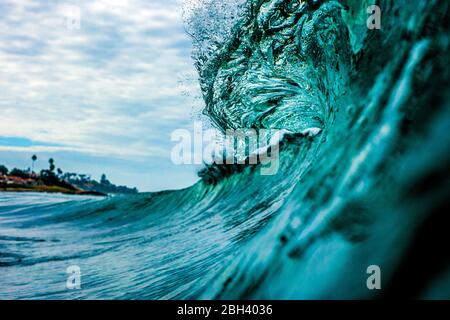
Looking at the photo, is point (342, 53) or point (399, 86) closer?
point (399, 86)

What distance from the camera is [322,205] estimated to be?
1.40m

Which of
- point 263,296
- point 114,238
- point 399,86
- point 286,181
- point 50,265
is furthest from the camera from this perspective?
point 114,238

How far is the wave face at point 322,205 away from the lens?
44.4 inches

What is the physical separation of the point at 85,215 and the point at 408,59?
31.9 feet

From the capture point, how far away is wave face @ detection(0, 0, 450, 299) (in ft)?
3.70

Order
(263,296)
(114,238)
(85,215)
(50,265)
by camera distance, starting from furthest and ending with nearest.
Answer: (85,215), (114,238), (50,265), (263,296)

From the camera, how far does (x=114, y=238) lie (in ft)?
20.9

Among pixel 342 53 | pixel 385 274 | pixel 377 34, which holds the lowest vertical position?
pixel 385 274

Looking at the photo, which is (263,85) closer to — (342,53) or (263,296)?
(342,53)

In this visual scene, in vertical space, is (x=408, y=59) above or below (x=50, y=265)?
above

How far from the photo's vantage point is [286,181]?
5.58 m

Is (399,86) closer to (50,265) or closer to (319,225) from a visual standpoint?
(319,225)

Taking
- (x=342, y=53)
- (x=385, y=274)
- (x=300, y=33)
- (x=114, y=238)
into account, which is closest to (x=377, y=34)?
(x=385, y=274)

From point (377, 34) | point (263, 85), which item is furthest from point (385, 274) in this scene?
point (263, 85)
